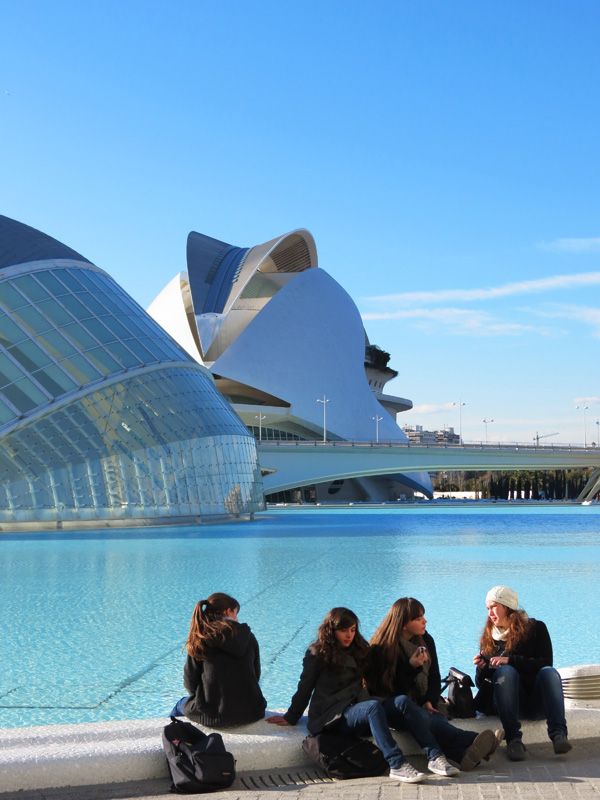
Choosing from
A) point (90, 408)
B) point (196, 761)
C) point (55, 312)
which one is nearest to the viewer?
point (196, 761)

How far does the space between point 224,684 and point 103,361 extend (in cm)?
2020

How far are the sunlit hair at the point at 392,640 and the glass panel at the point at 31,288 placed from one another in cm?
2121

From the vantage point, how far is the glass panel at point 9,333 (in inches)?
899

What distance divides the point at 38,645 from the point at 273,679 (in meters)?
2.39

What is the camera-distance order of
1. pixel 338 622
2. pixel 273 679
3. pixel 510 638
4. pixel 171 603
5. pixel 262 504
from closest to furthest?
pixel 338 622
pixel 510 638
pixel 273 679
pixel 171 603
pixel 262 504

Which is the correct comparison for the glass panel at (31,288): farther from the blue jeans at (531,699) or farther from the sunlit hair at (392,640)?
the blue jeans at (531,699)

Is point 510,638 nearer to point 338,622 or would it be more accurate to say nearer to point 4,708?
point 338,622

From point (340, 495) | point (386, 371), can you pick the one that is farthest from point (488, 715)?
point (386, 371)

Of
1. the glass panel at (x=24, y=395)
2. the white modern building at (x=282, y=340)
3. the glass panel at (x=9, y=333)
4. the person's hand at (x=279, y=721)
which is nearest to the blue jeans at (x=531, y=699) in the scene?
the person's hand at (x=279, y=721)

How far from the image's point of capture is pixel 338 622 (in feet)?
15.6

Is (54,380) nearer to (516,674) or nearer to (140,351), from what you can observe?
(140,351)

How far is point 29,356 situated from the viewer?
22953mm

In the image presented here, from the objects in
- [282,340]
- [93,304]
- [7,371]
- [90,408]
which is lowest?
[90,408]

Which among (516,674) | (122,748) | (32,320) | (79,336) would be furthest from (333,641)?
(79,336)
